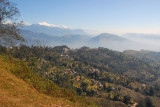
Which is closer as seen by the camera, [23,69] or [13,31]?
[23,69]

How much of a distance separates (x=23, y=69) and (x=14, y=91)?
3.30 meters

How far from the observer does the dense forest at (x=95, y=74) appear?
5425 cm

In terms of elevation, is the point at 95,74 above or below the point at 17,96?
below

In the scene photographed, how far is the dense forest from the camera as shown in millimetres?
54250

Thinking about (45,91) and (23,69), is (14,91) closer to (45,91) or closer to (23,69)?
(45,91)

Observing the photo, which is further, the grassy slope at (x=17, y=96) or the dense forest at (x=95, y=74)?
the dense forest at (x=95, y=74)

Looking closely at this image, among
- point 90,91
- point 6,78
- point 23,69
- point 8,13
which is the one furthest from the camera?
point 90,91

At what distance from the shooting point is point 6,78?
8.40 m

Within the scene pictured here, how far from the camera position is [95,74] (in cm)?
8881

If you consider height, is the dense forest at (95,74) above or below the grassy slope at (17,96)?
below

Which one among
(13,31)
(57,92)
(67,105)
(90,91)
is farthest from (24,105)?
(90,91)

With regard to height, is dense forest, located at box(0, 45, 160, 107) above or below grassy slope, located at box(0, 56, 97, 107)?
below

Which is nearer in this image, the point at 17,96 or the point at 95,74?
A: the point at 17,96

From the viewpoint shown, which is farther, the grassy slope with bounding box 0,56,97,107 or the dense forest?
the dense forest
